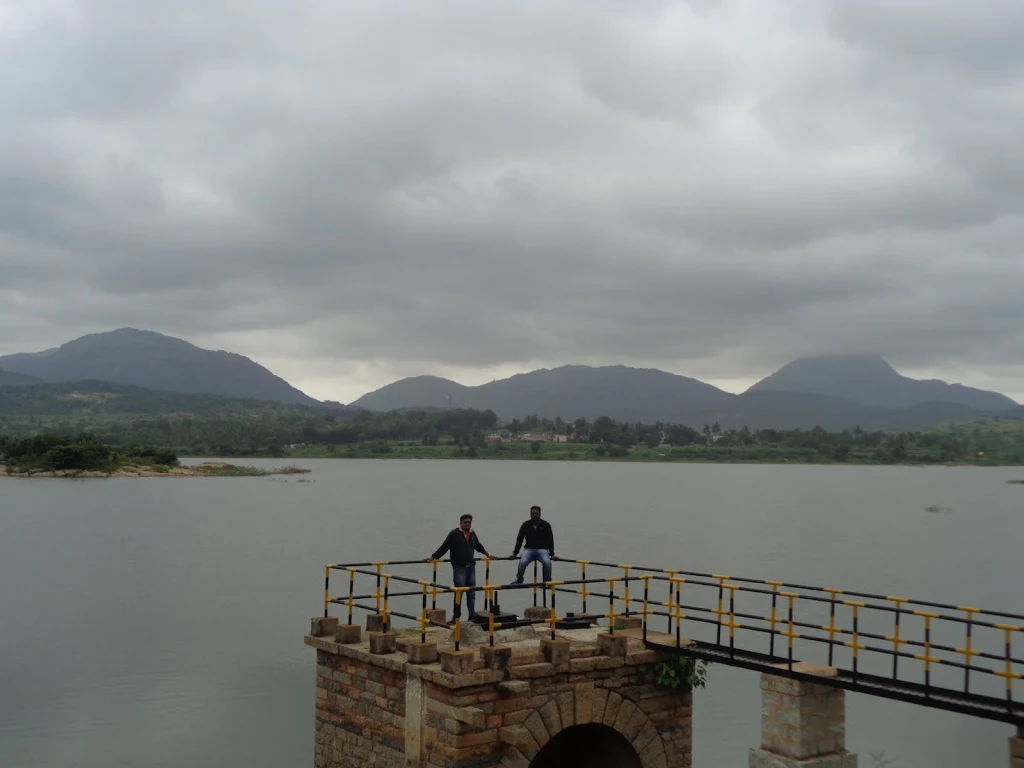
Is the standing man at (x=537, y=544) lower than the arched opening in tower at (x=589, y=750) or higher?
higher

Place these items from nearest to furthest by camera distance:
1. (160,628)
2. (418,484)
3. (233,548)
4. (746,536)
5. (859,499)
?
(160,628) → (233,548) → (746,536) → (859,499) → (418,484)

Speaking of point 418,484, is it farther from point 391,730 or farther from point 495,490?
point 391,730

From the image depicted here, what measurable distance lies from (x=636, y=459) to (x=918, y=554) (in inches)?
5685

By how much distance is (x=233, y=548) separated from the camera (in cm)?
5419

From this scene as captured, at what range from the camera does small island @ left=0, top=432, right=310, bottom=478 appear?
109938 millimetres

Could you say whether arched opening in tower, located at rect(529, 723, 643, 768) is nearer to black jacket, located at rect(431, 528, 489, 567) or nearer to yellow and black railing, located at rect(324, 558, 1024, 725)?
yellow and black railing, located at rect(324, 558, 1024, 725)

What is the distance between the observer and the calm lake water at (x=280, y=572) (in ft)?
77.0

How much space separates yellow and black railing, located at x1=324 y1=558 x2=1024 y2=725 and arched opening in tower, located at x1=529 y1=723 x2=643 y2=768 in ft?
5.79

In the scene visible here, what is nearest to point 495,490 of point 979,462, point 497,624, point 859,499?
point 859,499

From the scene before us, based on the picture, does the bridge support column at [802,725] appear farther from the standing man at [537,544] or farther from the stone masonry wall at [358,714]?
the stone masonry wall at [358,714]

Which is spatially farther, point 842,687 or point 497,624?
point 497,624

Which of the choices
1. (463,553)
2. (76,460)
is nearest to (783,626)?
(463,553)

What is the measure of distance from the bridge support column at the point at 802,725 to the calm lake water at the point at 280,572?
9175mm

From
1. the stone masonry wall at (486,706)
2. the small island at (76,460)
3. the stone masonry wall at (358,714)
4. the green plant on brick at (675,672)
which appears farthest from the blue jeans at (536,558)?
the small island at (76,460)
